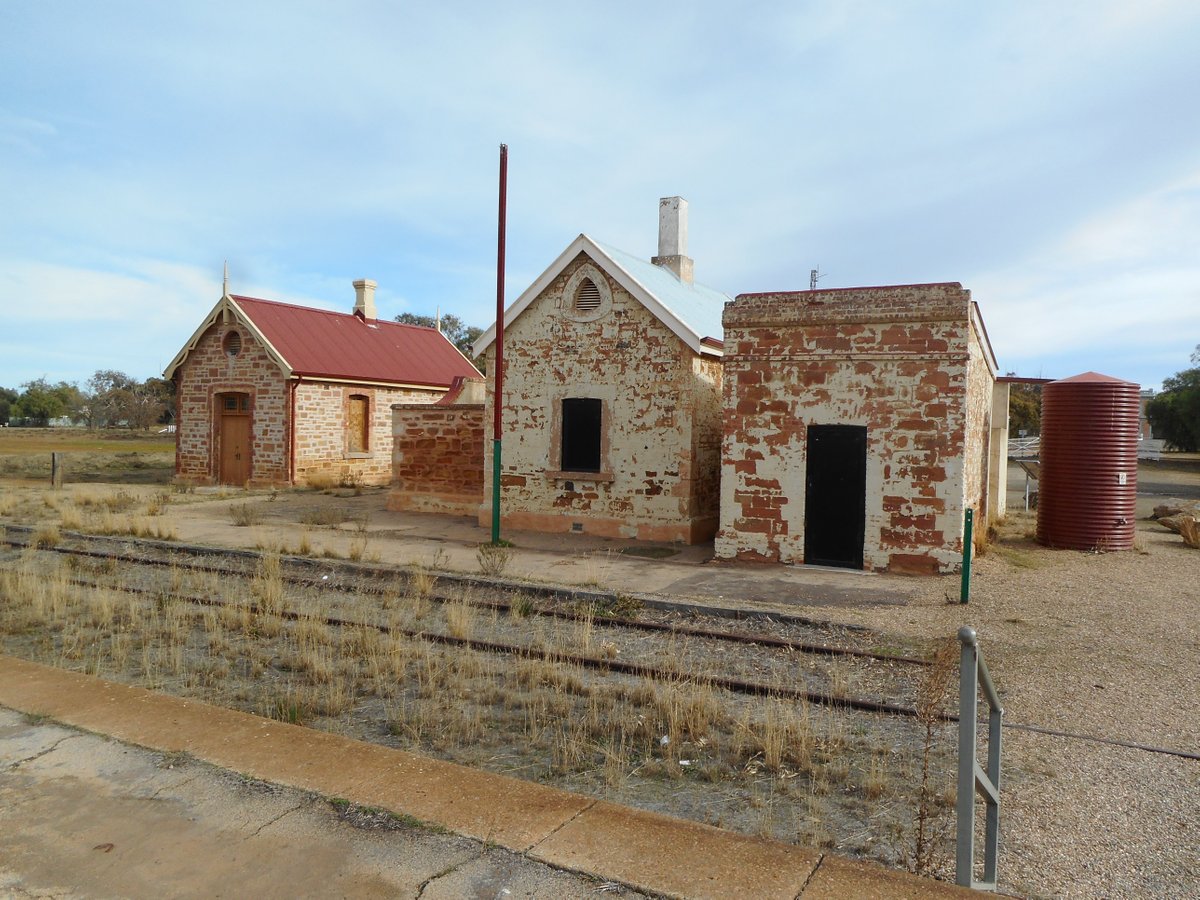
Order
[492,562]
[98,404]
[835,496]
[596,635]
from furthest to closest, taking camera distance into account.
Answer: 1. [98,404]
2. [835,496]
3. [492,562]
4. [596,635]

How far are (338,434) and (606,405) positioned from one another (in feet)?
43.9

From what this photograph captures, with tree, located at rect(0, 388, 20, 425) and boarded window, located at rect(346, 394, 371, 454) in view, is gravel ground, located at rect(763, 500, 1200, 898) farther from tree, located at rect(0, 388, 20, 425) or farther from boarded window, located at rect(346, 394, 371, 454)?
tree, located at rect(0, 388, 20, 425)

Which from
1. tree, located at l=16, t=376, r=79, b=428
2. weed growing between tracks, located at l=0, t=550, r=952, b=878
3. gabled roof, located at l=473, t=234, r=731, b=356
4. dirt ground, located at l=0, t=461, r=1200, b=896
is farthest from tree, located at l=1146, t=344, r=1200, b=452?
tree, located at l=16, t=376, r=79, b=428

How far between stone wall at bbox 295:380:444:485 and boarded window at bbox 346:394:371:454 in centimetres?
7

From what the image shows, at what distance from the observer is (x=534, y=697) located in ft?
21.2

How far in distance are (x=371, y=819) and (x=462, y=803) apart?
0.42 metres

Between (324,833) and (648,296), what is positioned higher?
(648,296)

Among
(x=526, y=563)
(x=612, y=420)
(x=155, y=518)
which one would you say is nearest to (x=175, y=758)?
(x=526, y=563)

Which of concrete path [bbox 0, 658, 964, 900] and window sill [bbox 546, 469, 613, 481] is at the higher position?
window sill [bbox 546, 469, 613, 481]

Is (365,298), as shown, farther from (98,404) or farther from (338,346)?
(98,404)

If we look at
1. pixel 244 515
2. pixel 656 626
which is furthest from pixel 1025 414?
pixel 656 626

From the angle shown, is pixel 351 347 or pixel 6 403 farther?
pixel 6 403

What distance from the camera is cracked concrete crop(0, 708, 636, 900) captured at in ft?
11.1

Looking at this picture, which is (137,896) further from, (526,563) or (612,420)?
(612,420)
